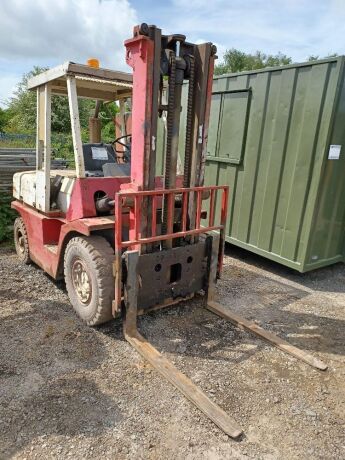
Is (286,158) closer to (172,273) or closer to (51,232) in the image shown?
(172,273)

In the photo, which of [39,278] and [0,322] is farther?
[39,278]

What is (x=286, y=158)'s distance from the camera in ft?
17.7

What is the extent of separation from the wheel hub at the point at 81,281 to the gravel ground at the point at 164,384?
318mm

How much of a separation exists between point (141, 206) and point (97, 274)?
2.67 feet

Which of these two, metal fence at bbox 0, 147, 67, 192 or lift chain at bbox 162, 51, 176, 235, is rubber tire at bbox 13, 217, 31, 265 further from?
lift chain at bbox 162, 51, 176, 235

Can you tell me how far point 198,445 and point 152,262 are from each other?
1.66 m

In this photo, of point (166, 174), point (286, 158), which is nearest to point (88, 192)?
point (166, 174)

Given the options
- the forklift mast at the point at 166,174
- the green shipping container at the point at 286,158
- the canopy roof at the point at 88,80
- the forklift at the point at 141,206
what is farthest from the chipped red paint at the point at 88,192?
the green shipping container at the point at 286,158

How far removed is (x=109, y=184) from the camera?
3.91 metres

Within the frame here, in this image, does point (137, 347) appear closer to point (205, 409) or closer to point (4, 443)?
point (205, 409)

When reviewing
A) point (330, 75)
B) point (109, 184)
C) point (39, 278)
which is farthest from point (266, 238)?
point (39, 278)

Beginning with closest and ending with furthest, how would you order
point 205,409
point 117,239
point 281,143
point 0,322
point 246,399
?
point 205,409 → point 246,399 → point 117,239 → point 0,322 → point 281,143

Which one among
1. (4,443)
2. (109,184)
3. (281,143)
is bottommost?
(4,443)

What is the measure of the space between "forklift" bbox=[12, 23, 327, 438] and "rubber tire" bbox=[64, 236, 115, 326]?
0.4 inches
